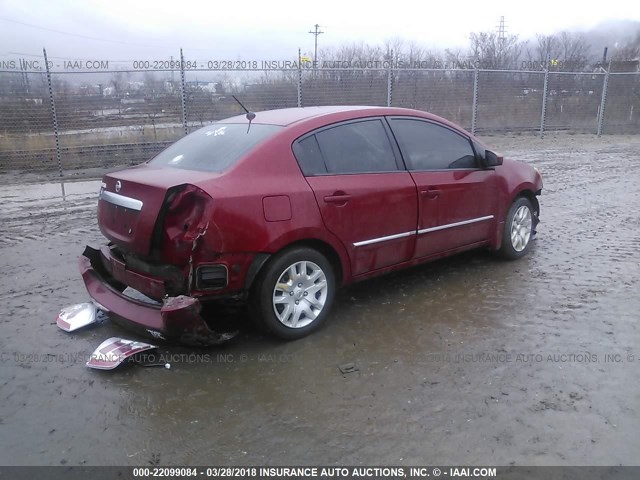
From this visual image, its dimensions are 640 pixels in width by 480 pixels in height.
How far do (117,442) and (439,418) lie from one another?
1751mm

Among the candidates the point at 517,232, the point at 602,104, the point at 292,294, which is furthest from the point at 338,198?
the point at 602,104

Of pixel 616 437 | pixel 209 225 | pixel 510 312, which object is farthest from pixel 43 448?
pixel 510 312

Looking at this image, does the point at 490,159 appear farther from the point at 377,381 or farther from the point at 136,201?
the point at 136,201

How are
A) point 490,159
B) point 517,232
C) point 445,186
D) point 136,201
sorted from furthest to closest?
point 517,232, point 490,159, point 445,186, point 136,201

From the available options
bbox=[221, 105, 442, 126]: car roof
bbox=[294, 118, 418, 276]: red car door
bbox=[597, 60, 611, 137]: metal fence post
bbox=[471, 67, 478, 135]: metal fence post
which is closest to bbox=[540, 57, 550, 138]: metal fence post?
bbox=[597, 60, 611, 137]: metal fence post

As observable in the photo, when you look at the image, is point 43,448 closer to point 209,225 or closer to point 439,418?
point 209,225

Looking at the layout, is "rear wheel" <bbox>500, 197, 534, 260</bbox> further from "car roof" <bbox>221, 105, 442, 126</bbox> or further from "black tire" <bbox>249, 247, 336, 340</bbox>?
"black tire" <bbox>249, 247, 336, 340</bbox>

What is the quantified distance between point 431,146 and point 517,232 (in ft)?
4.99

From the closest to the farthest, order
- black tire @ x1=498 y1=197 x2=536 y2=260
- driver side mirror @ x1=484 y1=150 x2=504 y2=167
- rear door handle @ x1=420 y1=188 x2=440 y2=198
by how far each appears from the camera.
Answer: rear door handle @ x1=420 y1=188 x2=440 y2=198 → driver side mirror @ x1=484 y1=150 x2=504 y2=167 → black tire @ x1=498 y1=197 x2=536 y2=260

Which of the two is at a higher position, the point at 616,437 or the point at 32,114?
the point at 32,114

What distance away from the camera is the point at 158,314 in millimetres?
3625

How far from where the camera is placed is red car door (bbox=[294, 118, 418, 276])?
4094 mm

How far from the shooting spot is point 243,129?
438cm

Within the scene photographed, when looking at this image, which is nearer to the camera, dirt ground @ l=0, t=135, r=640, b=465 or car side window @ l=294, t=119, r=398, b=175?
dirt ground @ l=0, t=135, r=640, b=465
